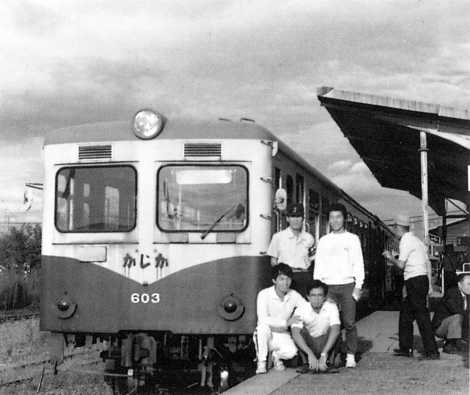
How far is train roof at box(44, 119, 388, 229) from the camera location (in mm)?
7605

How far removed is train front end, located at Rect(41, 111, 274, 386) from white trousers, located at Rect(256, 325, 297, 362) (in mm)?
227

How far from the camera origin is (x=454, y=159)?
1514 cm

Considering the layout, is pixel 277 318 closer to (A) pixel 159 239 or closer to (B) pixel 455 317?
(A) pixel 159 239

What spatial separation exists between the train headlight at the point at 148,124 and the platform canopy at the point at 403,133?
17.4ft

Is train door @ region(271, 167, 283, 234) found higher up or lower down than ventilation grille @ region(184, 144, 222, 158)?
lower down

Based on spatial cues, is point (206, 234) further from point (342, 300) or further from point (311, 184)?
point (311, 184)

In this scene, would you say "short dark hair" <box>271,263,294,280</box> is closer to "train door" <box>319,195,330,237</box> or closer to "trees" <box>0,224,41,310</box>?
"train door" <box>319,195,330,237</box>

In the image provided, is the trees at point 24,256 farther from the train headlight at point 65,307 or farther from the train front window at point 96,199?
the train headlight at point 65,307

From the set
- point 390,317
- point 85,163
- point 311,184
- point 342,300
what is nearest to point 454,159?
point 390,317

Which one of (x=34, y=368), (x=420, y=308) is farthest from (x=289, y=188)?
(x=34, y=368)

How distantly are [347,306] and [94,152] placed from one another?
2.98 m

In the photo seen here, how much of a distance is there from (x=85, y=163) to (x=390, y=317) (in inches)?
326

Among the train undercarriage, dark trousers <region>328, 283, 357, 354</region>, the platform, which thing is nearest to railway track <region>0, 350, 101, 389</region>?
the train undercarriage

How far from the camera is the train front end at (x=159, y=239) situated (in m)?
7.37
